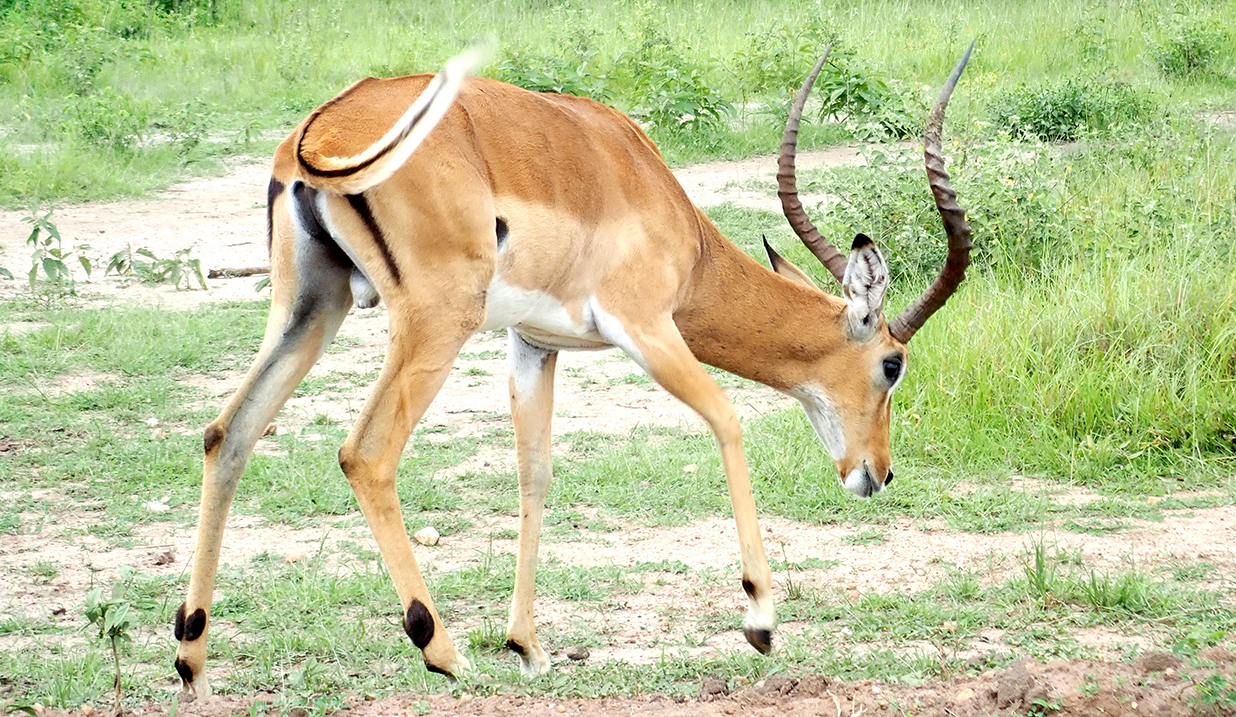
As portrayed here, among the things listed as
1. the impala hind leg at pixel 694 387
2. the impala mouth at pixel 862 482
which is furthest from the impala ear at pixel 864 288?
the impala hind leg at pixel 694 387

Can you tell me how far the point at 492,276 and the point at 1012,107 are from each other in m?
7.44

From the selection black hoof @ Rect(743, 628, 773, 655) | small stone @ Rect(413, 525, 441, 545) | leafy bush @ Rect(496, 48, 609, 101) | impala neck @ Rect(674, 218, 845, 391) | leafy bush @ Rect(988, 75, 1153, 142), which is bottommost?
small stone @ Rect(413, 525, 441, 545)

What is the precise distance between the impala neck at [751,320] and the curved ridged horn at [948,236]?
22cm

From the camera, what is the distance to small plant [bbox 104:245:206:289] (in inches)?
279

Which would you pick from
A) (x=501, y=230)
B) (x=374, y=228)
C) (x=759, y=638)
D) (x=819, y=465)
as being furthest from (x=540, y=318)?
(x=819, y=465)

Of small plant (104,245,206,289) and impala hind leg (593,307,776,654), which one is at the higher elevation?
impala hind leg (593,307,776,654)

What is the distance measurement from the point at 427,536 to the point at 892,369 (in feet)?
5.25

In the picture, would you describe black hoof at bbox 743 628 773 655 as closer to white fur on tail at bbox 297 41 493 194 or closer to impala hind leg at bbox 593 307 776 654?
impala hind leg at bbox 593 307 776 654

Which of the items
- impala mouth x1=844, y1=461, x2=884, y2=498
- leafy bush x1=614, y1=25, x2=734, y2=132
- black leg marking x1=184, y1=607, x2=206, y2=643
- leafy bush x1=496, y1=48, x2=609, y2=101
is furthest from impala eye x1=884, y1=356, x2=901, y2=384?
leafy bush x1=614, y1=25, x2=734, y2=132

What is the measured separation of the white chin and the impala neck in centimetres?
33

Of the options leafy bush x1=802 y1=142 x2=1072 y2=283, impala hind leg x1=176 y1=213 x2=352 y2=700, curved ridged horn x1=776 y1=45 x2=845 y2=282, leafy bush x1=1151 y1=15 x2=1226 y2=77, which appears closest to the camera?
impala hind leg x1=176 y1=213 x2=352 y2=700

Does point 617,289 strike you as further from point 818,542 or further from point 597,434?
point 597,434

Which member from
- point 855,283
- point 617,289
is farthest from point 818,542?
point 617,289

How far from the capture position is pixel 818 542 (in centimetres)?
427
